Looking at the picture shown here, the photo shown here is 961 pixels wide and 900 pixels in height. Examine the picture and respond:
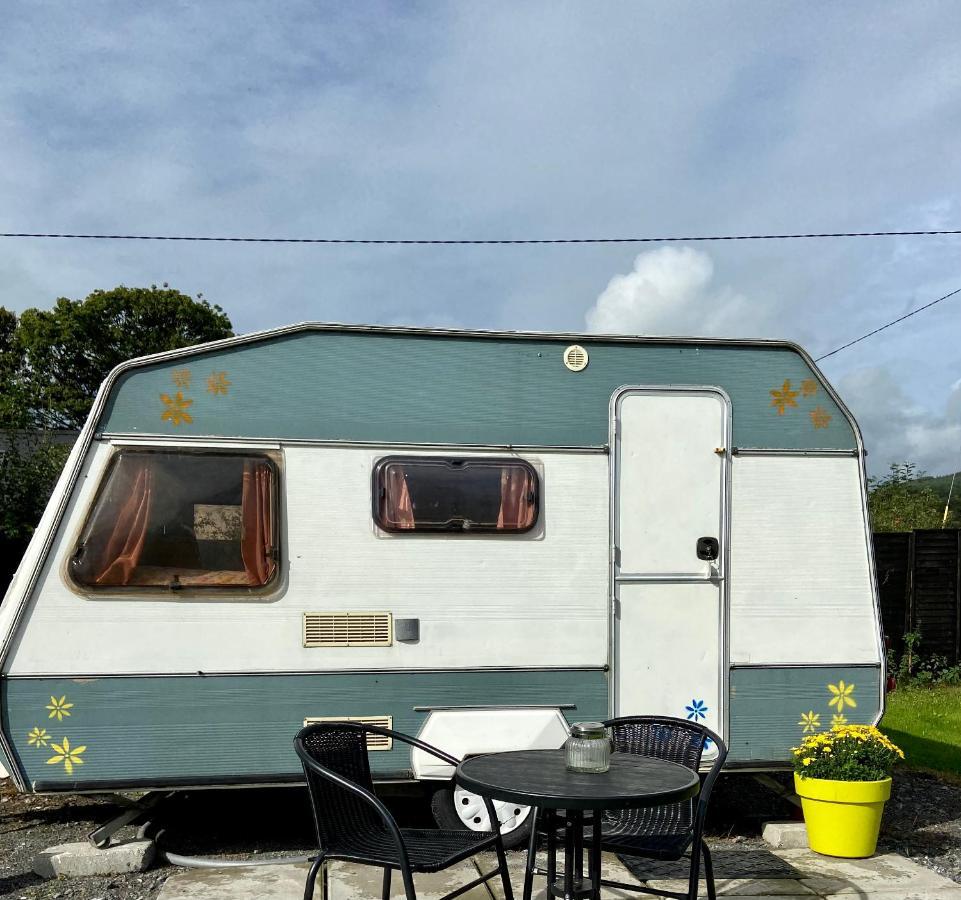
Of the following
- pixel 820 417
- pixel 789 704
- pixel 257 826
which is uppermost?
pixel 820 417

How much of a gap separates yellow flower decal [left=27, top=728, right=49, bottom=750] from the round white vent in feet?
11.0

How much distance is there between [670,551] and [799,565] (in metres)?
0.76

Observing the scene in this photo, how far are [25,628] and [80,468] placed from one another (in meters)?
0.84

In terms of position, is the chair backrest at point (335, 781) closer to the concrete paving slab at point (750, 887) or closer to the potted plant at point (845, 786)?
the concrete paving slab at point (750, 887)

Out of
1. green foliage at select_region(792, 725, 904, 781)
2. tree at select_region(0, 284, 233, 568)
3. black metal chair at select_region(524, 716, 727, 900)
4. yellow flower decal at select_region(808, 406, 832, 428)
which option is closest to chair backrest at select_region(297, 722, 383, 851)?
black metal chair at select_region(524, 716, 727, 900)

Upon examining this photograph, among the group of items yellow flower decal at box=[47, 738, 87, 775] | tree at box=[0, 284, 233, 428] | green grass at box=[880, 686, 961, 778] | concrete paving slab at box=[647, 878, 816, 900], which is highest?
tree at box=[0, 284, 233, 428]

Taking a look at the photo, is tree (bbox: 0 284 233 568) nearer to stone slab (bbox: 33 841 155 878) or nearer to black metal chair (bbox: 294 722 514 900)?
stone slab (bbox: 33 841 155 878)

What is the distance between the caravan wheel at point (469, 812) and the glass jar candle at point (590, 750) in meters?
1.72

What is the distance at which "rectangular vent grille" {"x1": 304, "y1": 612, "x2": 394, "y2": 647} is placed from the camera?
16.4ft

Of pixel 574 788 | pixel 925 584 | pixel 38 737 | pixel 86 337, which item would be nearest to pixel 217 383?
pixel 38 737

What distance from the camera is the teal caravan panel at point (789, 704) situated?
5.32m

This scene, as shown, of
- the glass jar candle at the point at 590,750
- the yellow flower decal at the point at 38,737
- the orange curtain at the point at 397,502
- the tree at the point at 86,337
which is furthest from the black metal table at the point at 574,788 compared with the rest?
the tree at the point at 86,337

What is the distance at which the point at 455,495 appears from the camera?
5191mm

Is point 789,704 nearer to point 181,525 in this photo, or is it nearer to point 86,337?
point 181,525
